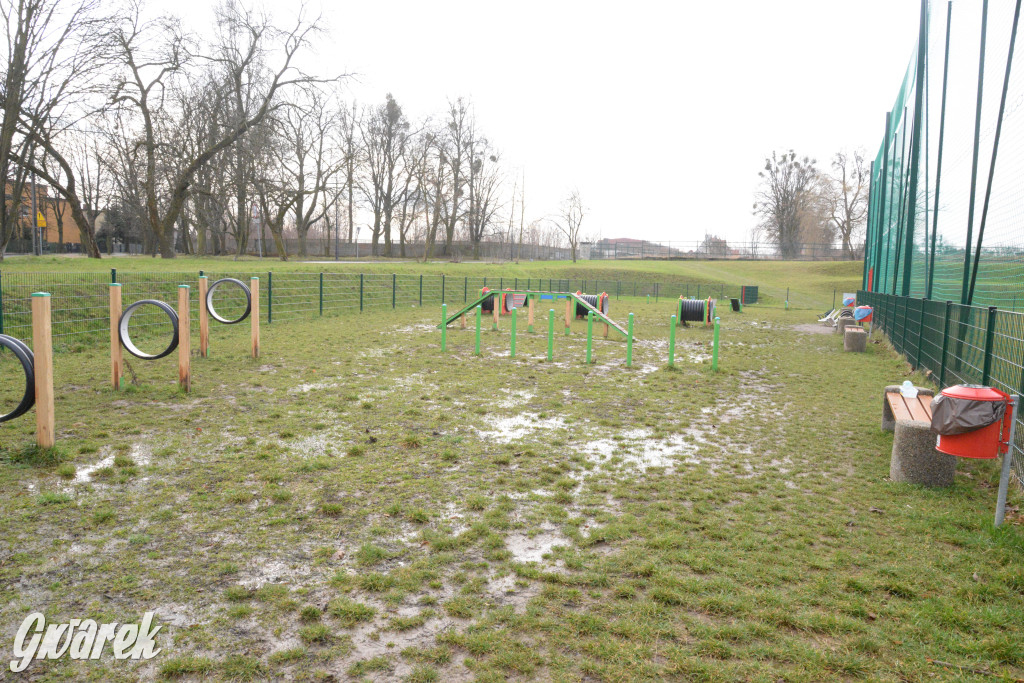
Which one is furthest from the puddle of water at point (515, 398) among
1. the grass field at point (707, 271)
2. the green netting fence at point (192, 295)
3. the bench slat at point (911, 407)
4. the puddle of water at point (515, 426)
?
the grass field at point (707, 271)

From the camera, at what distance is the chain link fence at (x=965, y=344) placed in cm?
550

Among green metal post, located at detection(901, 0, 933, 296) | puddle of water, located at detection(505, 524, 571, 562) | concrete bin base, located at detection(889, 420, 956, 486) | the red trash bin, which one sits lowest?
puddle of water, located at detection(505, 524, 571, 562)

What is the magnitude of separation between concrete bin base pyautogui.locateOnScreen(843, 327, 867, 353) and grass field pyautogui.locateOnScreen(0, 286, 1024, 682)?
26.5ft

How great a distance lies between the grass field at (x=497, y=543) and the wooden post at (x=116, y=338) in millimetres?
320

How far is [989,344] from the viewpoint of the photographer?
6242mm

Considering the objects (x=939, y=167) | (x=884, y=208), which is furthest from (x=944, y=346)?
(x=884, y=208)

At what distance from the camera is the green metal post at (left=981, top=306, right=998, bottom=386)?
6109 millimetres

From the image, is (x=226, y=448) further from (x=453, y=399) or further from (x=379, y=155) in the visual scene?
(x=379, y=155)

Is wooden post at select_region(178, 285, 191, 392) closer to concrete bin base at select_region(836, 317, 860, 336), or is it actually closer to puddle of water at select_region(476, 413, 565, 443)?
puddle of water at select_region(476, 413, 565, 443)

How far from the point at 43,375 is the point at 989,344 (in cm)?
Answer: 877

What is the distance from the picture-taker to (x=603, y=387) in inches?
385

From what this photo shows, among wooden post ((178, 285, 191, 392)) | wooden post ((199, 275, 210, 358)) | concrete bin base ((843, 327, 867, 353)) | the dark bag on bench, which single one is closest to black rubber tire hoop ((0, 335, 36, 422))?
wooden post ((178, 285, 191, 392))

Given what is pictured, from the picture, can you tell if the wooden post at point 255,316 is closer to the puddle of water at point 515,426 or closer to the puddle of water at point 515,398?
the puddle of water at point 515,398

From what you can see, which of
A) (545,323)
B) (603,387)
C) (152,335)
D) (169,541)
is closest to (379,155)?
Result: (545,323)
